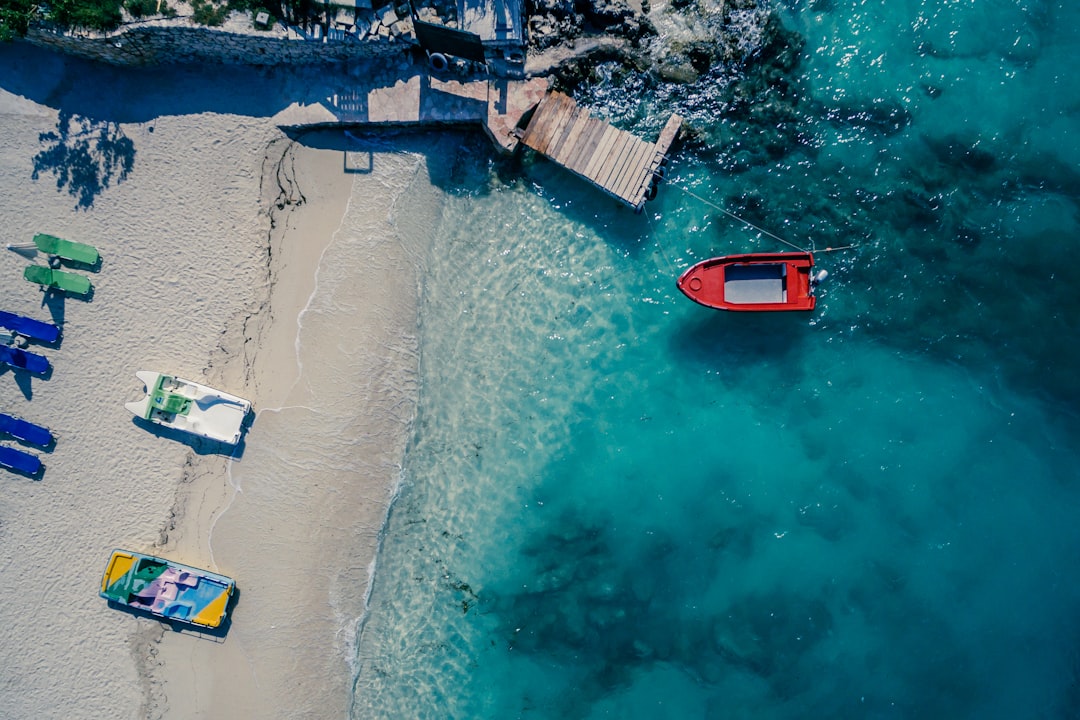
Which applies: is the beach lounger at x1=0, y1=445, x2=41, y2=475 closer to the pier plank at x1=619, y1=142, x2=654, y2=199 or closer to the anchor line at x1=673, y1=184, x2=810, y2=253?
the pier plank at x1=619, y1=142, x2=654, y2=199

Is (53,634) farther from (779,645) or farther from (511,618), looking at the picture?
(779,645)

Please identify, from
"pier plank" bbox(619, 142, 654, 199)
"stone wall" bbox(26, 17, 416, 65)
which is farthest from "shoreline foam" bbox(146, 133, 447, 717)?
"pier plank" bbox(619, 142, 654, 199)

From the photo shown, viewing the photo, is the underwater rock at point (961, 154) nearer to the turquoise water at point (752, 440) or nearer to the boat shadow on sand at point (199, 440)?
the turquoise water at point (752, 440)

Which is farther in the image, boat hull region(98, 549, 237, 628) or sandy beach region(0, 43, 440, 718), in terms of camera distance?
sandy beach region(0, 43, 440, 718)

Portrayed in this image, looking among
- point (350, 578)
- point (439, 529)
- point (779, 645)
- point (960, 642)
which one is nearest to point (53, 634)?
point (350, 578)

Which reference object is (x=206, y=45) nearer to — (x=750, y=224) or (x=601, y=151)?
(x=601, y=151)

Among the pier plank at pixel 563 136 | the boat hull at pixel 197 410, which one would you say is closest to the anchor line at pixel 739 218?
the pier plank at pixel 563 136
